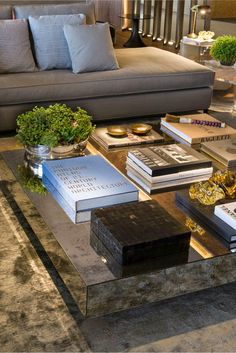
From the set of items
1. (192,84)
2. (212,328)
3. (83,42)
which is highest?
(83,42)

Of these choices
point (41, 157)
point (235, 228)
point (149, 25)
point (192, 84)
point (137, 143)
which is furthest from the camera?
point (149, 25)

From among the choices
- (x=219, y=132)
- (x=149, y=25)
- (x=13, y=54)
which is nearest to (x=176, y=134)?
(x=219, y=132)

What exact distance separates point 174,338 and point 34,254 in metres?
0.73

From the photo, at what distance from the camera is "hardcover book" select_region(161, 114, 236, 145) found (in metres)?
2.71

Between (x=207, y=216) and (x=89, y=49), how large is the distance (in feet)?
6.71

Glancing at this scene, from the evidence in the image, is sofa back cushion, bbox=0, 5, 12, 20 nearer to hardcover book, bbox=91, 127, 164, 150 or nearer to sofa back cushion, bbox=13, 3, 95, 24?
sofa back cushion, bbox=13, 3, 95, 24

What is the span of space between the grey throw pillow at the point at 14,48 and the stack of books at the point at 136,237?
198 cm

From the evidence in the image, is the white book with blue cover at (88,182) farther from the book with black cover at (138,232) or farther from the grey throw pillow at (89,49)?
the grey throw pillow at (89,49)

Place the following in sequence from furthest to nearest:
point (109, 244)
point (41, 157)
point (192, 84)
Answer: point (192, 84) → point (41, 157) → point (109, 244)

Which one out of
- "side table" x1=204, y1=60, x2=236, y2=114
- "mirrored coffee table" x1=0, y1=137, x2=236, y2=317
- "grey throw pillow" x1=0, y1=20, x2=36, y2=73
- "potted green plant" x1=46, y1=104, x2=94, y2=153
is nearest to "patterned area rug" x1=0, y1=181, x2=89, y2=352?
"mirrored coffee table" x1=0, y1=137, x2=236, y2=317

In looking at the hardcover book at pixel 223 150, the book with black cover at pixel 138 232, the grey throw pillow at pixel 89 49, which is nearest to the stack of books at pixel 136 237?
the book with black cover at pixel 138 232

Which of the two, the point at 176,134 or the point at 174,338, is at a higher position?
the point at 176,134

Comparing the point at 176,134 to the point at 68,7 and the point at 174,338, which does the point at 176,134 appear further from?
the point at 68,7

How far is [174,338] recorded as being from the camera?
1.83 meters
